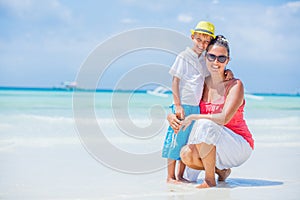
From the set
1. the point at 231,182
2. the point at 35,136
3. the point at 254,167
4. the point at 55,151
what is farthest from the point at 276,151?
the point at 35,136

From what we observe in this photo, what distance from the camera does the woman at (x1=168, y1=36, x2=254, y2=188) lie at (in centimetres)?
344

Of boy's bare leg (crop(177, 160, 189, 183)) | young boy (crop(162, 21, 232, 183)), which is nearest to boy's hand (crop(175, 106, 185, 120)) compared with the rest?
young boy (crop(162, 21, 232, 183))

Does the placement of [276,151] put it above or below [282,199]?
above

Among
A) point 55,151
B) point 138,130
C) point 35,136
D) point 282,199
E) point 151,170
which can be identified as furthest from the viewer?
point 138,130

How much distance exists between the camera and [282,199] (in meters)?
3.20

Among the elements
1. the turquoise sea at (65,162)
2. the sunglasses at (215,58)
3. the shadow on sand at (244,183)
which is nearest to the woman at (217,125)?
the sunglasses at (215,58)

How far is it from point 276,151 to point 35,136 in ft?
11.6

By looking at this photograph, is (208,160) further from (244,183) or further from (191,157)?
(244,183)

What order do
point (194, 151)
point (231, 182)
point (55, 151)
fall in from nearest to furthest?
point (194, 151) < point (231, 182) < point (55, 151)

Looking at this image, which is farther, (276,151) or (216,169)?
(276,151)

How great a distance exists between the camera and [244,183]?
3.80 m

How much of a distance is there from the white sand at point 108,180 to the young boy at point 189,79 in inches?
15.7

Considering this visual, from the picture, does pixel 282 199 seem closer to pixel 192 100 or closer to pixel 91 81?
pixel 192 100

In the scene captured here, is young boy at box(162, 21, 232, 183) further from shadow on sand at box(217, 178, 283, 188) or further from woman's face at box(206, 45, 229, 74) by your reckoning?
shadow on sand at box(217, 178, 283, 188)
